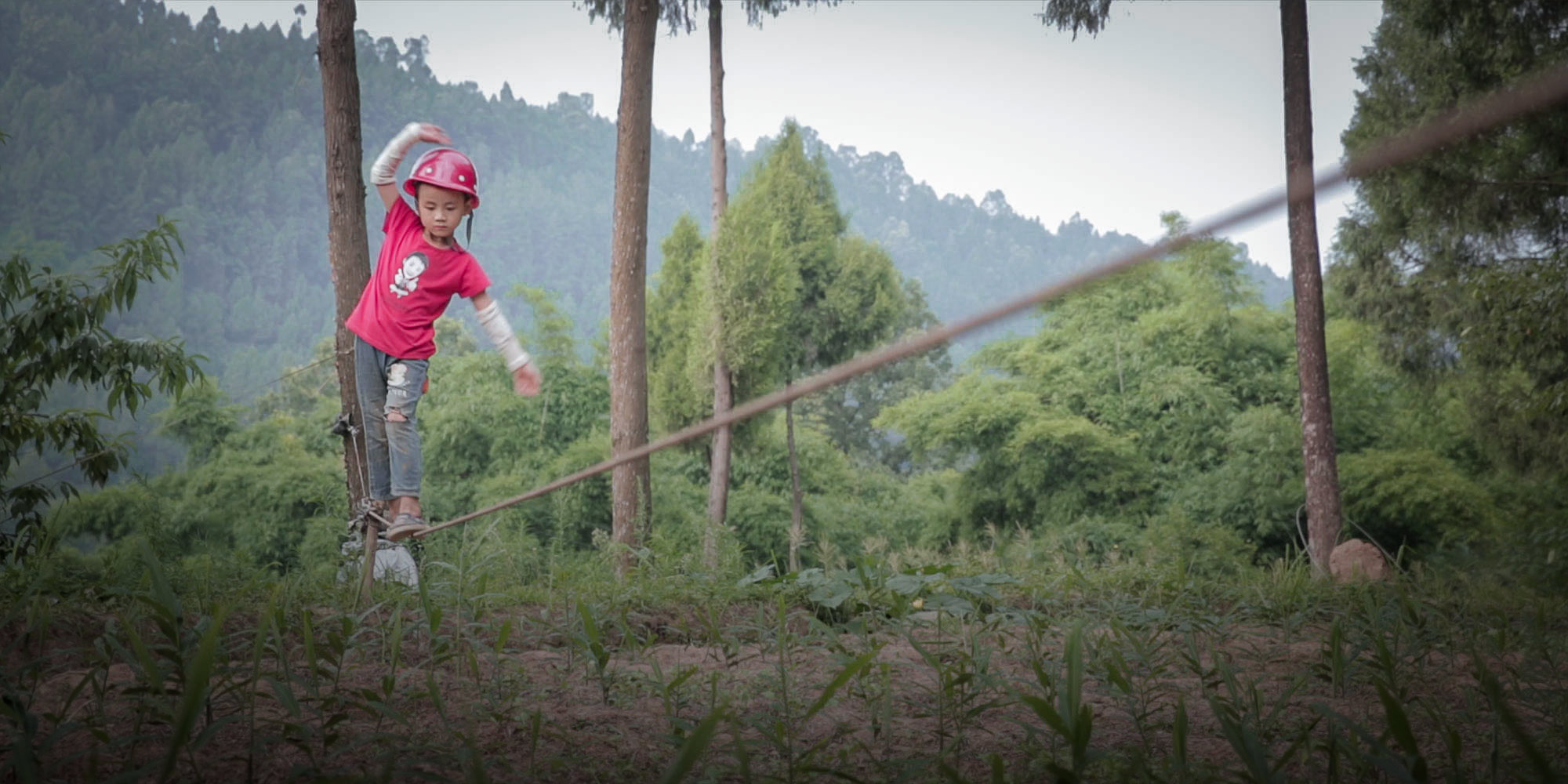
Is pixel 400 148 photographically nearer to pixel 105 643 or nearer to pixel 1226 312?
pixel 105 643

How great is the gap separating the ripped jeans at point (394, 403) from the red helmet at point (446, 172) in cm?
70

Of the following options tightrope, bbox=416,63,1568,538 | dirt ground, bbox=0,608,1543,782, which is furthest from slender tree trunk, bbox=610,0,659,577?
tightrope, bbox=416,63,1568,538

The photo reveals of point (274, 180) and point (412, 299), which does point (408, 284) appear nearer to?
point (412, 299)

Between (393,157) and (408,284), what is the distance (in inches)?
19.5

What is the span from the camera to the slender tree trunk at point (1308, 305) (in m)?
9.22

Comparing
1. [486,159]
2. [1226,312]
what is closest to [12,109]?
[486,159]

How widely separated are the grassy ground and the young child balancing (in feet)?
1.89

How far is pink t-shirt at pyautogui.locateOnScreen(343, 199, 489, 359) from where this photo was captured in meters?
4.07

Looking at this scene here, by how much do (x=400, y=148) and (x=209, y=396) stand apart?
32607 mm

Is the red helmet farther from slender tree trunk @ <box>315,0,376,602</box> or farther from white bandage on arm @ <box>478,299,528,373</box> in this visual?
slender tree trunk @ <box>315,0,376,602</box>

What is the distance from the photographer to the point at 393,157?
398cm

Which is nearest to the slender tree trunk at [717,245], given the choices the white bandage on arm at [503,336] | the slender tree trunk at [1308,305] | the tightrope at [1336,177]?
the slender tree trunk at [1308,305]

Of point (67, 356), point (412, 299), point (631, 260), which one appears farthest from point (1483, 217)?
point (67, 356)

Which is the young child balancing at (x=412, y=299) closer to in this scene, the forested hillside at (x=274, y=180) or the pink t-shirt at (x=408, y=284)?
the pink t-shirt at (x=408, y=284)
